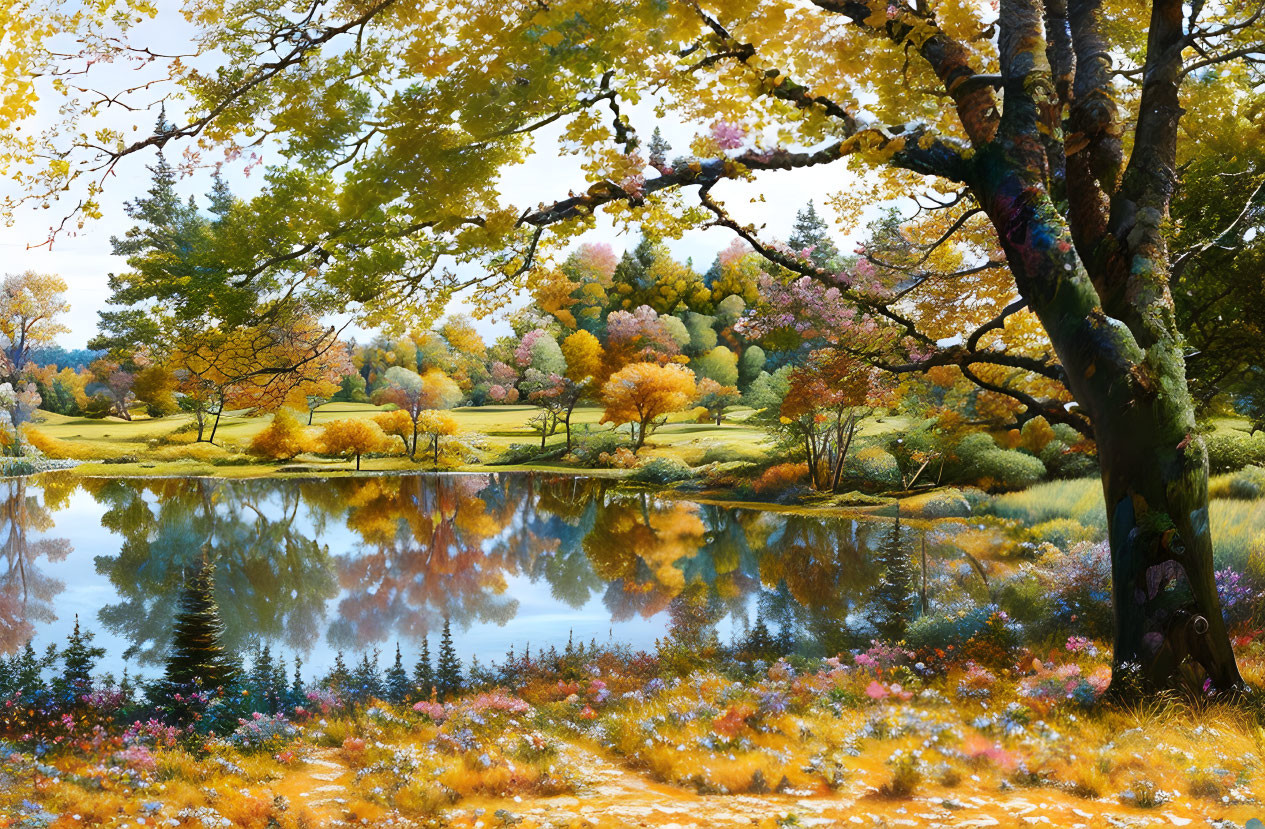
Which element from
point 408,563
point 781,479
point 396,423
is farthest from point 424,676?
point 396,423

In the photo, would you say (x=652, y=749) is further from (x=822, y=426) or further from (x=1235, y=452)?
(x=822, y=426)

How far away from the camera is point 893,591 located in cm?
695

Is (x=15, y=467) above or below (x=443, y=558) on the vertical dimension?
above

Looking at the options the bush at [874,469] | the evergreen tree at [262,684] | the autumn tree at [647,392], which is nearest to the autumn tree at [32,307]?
the evergreen tree at [262,684]

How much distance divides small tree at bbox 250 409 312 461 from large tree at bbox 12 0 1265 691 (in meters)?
10.4

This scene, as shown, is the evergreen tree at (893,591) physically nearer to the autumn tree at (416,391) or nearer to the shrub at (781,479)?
the shrub at (781,479)

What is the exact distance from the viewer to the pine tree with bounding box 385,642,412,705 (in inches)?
196

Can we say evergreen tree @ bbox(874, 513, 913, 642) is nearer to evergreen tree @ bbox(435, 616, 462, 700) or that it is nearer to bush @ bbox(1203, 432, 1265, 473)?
evergreen tree @ bbox(435, 616, 462, 700)

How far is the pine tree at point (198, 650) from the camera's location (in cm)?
504

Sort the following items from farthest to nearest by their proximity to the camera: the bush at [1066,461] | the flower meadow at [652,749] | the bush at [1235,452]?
the bush at [1066,461] < the bush at [1235,452] < the flower meadow at [652,749]

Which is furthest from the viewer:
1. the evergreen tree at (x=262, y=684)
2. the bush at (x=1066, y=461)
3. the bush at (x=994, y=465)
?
the bush at (x=994, y=465)

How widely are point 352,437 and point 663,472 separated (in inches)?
230

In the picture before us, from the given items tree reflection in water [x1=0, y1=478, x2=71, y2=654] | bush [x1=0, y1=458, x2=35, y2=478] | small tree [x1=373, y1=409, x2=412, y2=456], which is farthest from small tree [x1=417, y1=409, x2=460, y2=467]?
bush [x1=0, y1=458, x2=35, y2=478]

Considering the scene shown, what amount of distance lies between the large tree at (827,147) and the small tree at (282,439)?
10.4 m
